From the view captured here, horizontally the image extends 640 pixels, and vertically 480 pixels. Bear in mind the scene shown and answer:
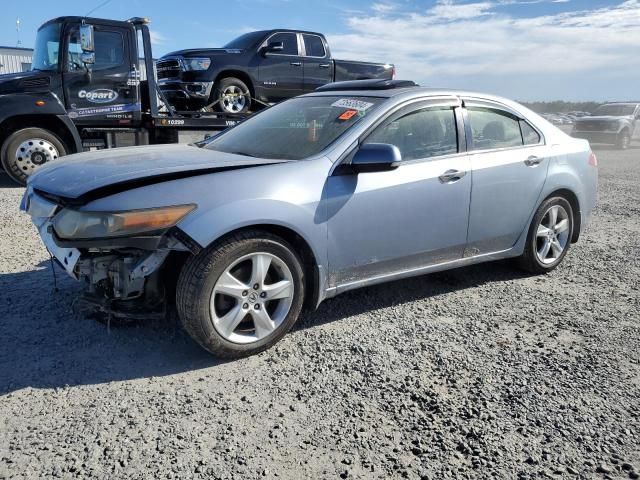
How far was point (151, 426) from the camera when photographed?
2455 mm

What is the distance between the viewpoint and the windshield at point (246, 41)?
33.1ft

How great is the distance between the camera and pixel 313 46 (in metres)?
10.8

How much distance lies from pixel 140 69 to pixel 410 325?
6982 millimetres

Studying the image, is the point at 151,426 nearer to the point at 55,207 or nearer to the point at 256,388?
the point at 256,388

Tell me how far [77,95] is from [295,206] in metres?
6.47

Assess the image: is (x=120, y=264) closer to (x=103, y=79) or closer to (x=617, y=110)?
(x=103, y=79)

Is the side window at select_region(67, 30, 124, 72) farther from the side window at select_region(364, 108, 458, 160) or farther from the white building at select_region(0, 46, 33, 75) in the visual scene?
the white building at select_region(0, 46, 33, 75)

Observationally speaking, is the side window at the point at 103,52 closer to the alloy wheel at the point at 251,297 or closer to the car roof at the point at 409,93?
the car roof at the point at 409,93

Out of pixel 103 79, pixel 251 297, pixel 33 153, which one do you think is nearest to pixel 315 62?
pixel 103 79

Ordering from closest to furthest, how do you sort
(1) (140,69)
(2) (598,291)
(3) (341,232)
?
1. (3) (341,232)
2. (2) (598,291)
3. (1) (140,69)

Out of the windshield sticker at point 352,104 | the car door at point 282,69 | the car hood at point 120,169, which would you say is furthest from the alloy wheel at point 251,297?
the car door at point 282,69

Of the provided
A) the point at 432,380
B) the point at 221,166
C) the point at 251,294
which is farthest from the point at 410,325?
the point at 221,166

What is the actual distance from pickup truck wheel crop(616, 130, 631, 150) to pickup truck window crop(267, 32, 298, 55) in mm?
16572

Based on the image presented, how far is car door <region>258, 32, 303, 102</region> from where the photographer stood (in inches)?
403
